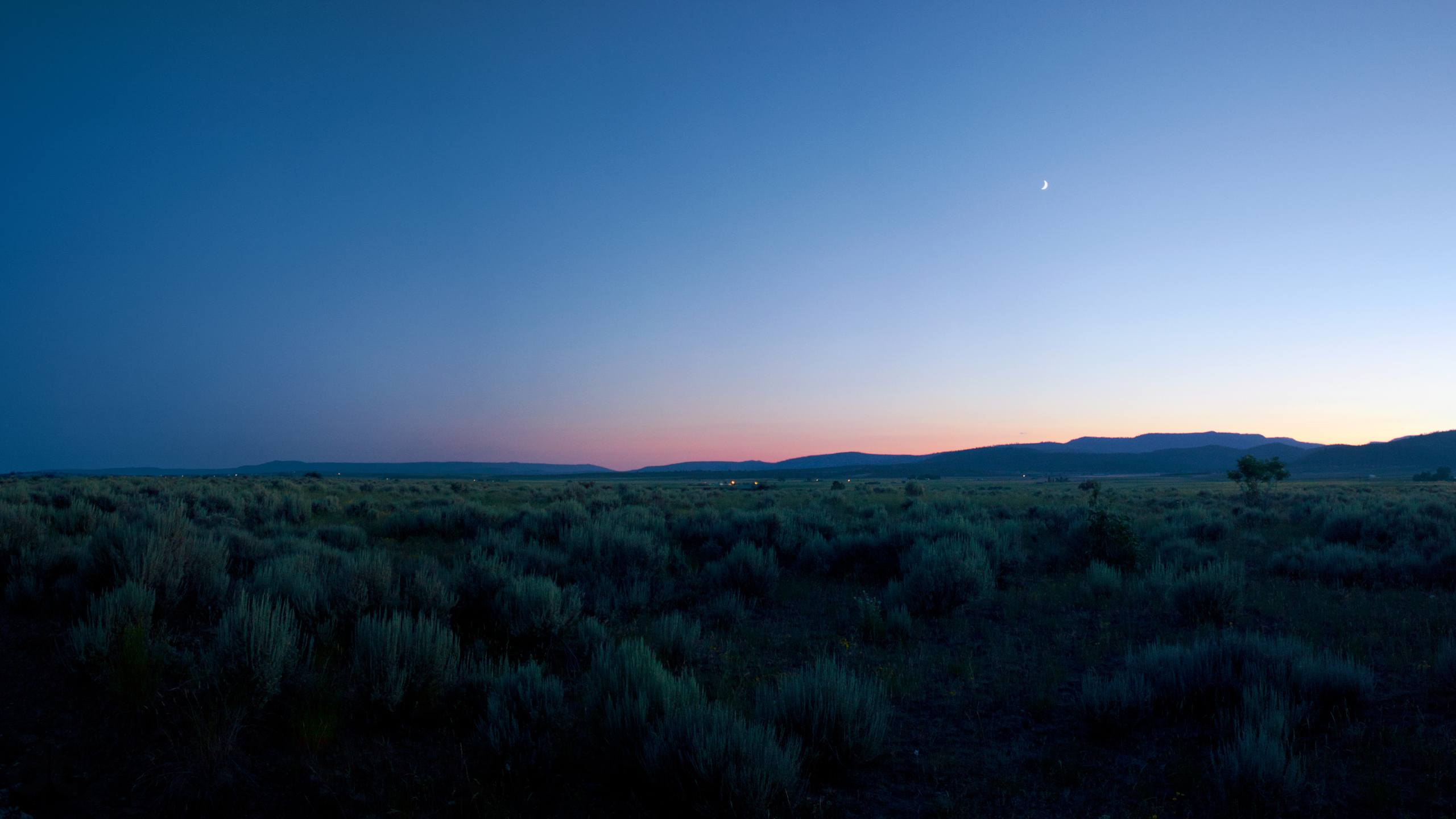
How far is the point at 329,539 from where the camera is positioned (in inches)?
504

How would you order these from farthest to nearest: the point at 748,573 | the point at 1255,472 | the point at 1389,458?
the point at 1389,458 → the point at 1255,472 → the point at 748,573

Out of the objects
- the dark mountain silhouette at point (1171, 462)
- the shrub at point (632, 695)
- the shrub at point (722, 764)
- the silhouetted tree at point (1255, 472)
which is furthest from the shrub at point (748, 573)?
the dark mountain silhouette at point (1171, 462)

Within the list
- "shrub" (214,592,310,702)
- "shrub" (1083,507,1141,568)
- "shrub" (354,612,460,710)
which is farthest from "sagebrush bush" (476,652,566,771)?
"shrub" (1083,507,1141,568)

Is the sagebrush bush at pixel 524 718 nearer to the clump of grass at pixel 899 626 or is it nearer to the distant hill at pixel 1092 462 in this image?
the clump of grass at pixel 899 626

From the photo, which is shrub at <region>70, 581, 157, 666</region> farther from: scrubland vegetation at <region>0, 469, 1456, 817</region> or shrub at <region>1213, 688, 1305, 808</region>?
shrub at <region>1213, 688, 1305, 808</region>

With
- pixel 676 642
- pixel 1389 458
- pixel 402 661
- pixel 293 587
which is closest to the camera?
pixel 402 661

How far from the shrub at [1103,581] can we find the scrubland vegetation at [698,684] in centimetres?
7

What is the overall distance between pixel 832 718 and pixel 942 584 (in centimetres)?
469

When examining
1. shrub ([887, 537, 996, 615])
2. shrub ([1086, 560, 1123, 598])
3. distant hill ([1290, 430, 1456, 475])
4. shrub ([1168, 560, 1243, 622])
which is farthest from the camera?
distant hill ([1290, 430, 1456, 475])

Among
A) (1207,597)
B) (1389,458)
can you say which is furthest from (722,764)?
(1389,458)

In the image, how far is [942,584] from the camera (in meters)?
8.88

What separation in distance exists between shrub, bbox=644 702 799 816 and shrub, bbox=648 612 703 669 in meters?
2.12

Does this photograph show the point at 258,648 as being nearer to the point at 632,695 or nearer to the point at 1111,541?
the point at 632,695

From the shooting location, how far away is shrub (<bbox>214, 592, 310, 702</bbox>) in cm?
498
